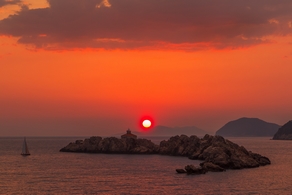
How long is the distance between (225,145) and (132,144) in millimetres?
63300

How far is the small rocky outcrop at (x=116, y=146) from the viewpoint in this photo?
16125 centimetres

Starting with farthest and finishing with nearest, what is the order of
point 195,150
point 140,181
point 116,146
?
point 116,146, point 195,150, point 140,181

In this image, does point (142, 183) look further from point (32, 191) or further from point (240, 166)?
point (240, 166)

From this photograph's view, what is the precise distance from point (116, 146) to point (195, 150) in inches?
1585

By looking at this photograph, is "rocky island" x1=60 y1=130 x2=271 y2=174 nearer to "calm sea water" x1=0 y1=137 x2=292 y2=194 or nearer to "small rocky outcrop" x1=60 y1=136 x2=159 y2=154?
"small rocky outcrop" x1=60 y1=136 x2=159 y2=154

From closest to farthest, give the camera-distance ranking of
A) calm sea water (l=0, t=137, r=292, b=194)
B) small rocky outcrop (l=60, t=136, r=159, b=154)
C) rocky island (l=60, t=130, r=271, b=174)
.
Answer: calm sea water (l=0, t=137, r=292, b=194) < rocky island (l=60, t=130, r=271, b=174) < small rocky outcrop (l=60, t=136, r=159, b=154)

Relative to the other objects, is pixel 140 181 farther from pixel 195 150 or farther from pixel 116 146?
pixel 116 146

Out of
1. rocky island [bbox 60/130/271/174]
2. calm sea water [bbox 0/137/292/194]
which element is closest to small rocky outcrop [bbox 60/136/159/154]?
rocky island [bbox 60/130/271/174]

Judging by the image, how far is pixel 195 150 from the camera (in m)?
138

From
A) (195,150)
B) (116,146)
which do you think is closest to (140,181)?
(195,150)

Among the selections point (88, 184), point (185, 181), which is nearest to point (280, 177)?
point (185, 181)

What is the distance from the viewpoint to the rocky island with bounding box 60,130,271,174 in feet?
324

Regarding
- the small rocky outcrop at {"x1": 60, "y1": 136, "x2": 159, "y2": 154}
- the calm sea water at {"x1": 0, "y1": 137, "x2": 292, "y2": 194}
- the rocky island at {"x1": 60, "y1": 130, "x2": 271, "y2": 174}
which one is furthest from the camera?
Answer: the small rocky outcrop at {"x1": 60, "y1": 136, "x2": 159, "y2": 154}

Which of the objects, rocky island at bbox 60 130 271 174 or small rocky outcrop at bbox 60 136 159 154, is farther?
small rocky outcrop at bbox 60 136 159 154
